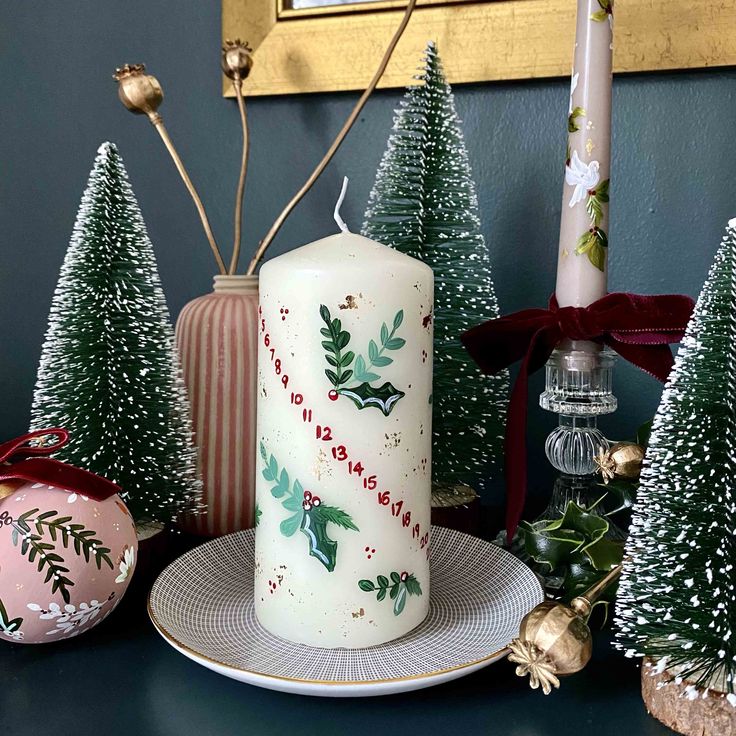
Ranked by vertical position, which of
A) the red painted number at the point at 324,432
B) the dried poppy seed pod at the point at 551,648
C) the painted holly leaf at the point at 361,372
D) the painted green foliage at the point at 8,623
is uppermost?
the painted holly leaf at the point at 361,372

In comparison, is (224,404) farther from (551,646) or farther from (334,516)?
(551,646)

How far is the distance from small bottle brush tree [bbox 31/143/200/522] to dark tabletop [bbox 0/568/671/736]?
0.49ft

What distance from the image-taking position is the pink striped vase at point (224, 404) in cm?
62

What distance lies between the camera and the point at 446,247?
61cm

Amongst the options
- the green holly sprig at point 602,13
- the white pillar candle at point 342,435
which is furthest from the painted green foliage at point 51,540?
the green holly sprig at point 602,13

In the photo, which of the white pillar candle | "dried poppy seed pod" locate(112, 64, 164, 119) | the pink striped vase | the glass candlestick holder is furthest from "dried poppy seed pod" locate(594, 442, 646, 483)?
"dried poppy seed pod" locate(112, 64, 164, 119)

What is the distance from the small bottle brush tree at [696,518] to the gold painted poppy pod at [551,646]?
0.02 m

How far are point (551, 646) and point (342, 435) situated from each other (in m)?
0.15

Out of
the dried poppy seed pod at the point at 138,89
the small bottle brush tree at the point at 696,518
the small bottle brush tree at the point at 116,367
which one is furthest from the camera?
the dried poppy seed pod at the point at 138,89

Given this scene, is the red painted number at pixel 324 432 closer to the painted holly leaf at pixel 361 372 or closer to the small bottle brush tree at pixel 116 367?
the painted holly leaf at pixel 361 372

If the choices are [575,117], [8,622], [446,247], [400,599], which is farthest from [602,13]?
[8,622]

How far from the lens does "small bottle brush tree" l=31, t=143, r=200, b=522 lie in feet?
1.80

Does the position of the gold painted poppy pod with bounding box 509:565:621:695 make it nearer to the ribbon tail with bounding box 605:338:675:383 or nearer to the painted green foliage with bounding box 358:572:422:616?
the painted green foliage with bounding box 358:572:422:616

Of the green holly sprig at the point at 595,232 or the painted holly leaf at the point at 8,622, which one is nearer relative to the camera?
the painted holly leaf at the point at 8,622
